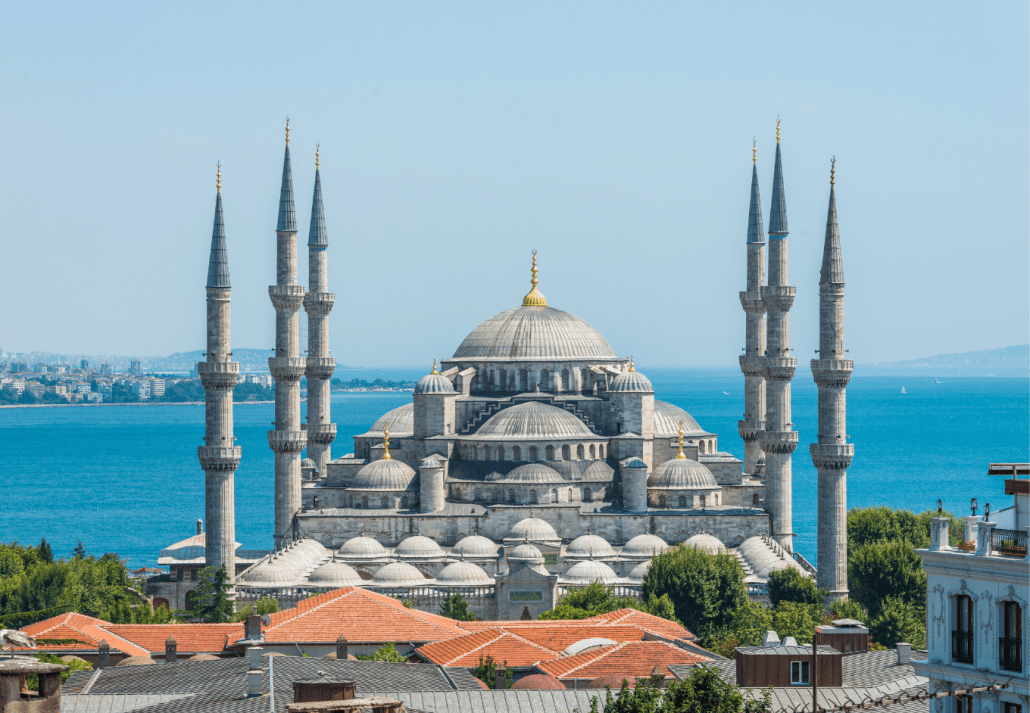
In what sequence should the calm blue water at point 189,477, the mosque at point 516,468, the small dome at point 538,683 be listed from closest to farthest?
1. the small dome at point 538,683
2. the mosque at point 516,468
3. the calm blue water at point 189,477

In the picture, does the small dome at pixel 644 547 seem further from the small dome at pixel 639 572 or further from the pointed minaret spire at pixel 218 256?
the pointed minaret spire at pixel 218 256

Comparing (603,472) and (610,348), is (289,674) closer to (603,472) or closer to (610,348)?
(603,472)

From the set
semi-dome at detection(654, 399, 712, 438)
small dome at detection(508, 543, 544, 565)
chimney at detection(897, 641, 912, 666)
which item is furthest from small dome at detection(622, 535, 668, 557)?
chimney at detection(897, 641, 912, 666)

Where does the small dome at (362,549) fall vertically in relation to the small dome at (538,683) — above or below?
above

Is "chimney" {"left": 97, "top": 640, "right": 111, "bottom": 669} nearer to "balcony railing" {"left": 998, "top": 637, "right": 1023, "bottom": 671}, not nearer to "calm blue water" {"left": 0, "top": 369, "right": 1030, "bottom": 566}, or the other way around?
"balcony railing" {"left": 998, "top": 637, "right": 1023, "bottom": 671}

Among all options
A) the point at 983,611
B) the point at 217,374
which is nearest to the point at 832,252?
the point at 217,374

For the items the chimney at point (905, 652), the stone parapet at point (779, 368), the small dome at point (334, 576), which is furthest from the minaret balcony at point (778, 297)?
the chimney at point (905, 652)

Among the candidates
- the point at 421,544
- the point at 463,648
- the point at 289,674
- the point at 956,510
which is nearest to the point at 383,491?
the point at 421,544
